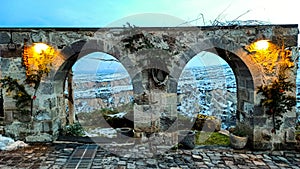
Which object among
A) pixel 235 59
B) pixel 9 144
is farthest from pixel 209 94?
pixel 9 144

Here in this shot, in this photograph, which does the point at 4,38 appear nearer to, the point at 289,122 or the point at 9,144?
the point at 9,144

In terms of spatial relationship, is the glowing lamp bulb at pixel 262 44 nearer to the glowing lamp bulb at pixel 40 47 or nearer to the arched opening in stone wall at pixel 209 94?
the arched opening in stone wall at pixel 209 94

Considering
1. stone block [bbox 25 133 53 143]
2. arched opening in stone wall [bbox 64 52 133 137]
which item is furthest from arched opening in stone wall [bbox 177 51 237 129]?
stone block [bbox 25 133 53 143]

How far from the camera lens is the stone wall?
3.85 m

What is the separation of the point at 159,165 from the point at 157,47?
1858 mm

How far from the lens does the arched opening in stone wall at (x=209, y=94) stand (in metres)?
6.04

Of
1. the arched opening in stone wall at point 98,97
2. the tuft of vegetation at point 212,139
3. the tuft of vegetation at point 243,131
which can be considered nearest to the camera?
the tuft of vegetation at point 243,131

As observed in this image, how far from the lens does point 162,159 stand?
3.57m

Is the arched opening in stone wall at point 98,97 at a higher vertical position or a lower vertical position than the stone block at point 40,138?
higher

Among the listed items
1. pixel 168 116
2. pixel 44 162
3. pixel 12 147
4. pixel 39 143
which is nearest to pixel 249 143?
pixel 168 116

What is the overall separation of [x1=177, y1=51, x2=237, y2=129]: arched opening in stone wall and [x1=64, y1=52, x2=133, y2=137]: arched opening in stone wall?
158cm

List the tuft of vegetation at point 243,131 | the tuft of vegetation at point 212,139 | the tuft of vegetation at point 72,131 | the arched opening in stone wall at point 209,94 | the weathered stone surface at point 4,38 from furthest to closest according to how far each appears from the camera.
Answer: the arched opening in stone wall at point 209,94
the tuft of vegetation at point 72,131
the tuft of vegetation at point 212,139
the tuft of vegetation at point 243,131
the weathered stone surface at point 4,38

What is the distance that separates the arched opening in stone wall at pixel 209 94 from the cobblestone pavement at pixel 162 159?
6.37 feet

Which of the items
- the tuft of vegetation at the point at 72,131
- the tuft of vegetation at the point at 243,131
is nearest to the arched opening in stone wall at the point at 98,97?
the tuft of vegetation at the point at 72,131
